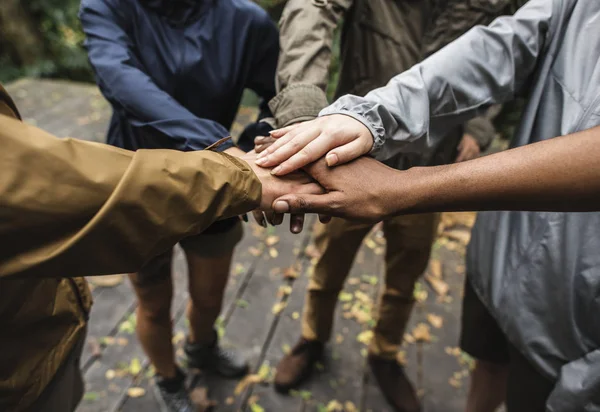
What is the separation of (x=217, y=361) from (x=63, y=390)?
1.25m

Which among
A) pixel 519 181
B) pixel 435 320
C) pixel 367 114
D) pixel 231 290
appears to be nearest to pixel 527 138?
pixel 519 181

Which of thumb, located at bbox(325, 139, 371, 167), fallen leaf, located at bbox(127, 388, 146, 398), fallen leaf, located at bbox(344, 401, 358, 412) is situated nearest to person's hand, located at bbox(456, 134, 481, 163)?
thumb, located at bbox(325, 139, 371, 167)

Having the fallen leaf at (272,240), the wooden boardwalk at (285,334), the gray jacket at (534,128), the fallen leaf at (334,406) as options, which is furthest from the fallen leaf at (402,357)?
the fallen leaf at (272,240)

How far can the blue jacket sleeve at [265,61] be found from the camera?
1.97 m

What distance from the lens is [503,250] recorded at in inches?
63.9

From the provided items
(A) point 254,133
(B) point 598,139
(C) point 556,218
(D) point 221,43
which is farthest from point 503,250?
(D) point 221,43

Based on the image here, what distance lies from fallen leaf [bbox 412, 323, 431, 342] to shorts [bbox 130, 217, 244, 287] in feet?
5.40

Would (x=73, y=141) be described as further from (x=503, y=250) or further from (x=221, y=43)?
(x=503, y=250)

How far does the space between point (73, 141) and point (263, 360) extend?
2139 millimetres

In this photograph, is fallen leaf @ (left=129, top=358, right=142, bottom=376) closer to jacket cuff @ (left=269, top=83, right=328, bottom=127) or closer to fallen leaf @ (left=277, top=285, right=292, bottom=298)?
fallen leaf @ (left=277, top=285, right=292, bottom=298)

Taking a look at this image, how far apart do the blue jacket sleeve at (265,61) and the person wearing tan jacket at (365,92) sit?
3.3 inches

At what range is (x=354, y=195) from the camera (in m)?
1.47

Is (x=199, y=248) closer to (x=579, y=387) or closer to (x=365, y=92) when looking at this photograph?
(x=365, y=92)

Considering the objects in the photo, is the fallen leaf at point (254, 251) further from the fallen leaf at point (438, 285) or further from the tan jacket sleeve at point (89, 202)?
the tan jacket sleeve at point (89, 202)
